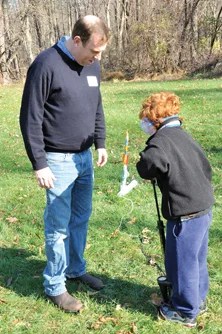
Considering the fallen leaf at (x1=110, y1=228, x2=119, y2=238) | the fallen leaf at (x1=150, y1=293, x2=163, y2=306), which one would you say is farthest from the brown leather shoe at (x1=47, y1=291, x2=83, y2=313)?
the fallen leaf at (x1=110, y1=228, x2=119, y2=238)

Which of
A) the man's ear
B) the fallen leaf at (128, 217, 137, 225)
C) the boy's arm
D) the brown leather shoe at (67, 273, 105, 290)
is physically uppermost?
the man's ear

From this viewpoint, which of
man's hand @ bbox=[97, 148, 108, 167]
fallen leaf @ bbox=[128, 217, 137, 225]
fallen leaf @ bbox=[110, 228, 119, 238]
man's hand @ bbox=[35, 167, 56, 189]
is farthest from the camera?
fallen leaf @ bbox=[128, 217, 137, 225]

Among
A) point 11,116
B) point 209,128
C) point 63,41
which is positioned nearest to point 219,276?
point 63,41

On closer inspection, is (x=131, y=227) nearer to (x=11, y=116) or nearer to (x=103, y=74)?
(x=11, y=116)

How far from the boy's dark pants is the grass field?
0.83 ft

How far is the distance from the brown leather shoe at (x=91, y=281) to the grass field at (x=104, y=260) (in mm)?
59

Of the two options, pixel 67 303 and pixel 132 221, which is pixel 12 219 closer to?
pixel 132 221

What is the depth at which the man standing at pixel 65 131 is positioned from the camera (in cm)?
294

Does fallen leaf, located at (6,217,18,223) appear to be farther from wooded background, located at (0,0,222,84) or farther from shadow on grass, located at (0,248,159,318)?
wooded background, located at (0,0,222,84)

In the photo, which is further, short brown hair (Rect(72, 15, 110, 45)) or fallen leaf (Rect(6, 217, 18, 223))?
fallen leaf (Rect(6, 217, 18, 223))

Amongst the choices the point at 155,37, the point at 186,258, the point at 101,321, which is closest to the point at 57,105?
the point at 186,258

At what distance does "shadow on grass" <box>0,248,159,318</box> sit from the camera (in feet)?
11.8

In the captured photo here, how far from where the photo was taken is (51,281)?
345cm

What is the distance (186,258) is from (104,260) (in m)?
1.42
